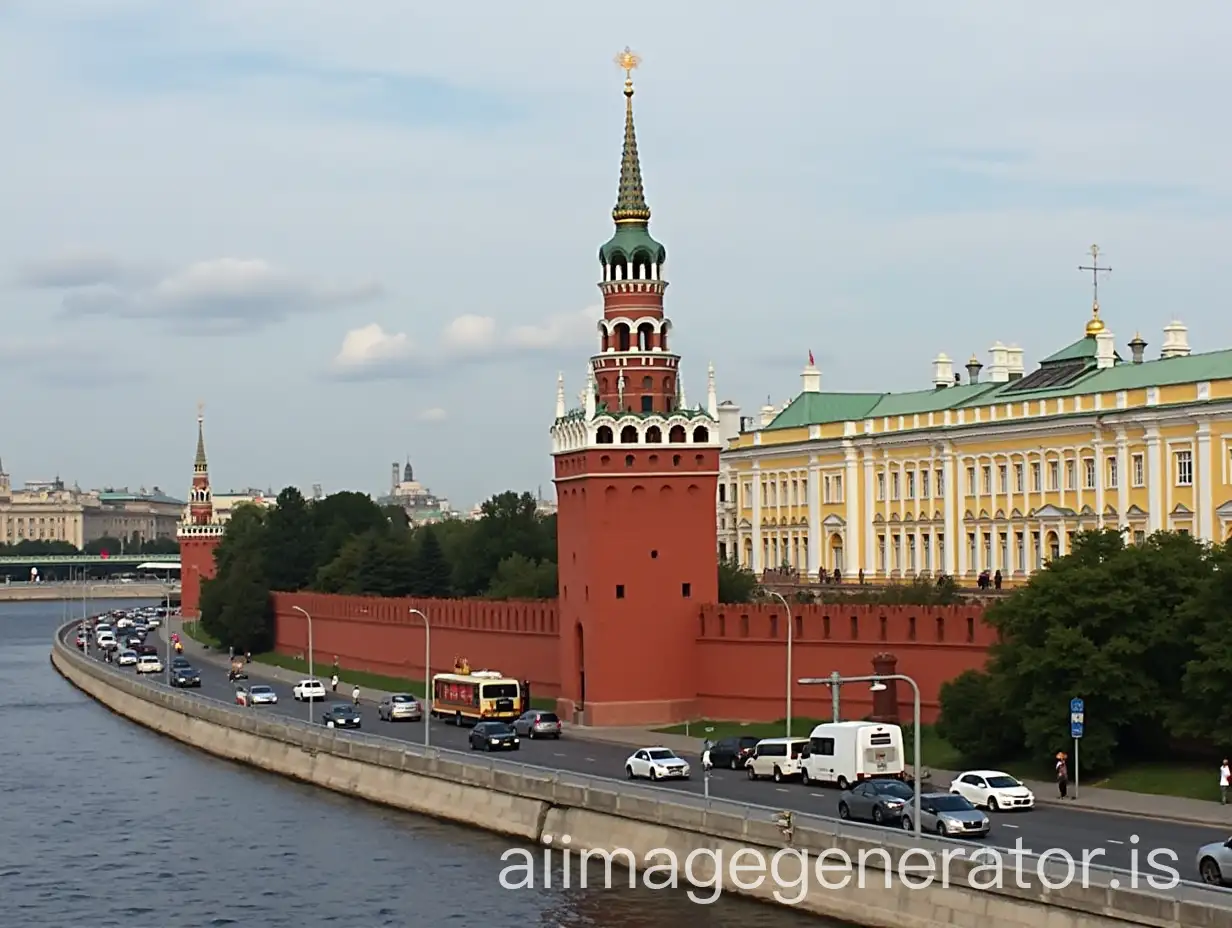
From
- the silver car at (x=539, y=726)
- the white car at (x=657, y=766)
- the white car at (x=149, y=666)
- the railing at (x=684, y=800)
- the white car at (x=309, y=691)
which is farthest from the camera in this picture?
the white car at (x=149, y=666)

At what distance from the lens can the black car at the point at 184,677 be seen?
102 m

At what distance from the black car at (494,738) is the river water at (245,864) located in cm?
473

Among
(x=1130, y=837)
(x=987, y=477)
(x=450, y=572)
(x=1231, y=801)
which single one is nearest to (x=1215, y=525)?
(x=987, y=477)

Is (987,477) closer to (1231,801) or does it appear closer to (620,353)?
(620,353)

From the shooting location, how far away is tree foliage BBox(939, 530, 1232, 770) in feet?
173

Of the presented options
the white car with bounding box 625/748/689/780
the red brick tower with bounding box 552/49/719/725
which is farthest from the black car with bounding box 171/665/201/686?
the white car with bounding box 625/748/689/780

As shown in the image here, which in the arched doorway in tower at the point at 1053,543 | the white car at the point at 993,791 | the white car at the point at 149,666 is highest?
the arched doorway in tower at the point at 1053,543

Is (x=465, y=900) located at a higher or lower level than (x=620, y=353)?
lower

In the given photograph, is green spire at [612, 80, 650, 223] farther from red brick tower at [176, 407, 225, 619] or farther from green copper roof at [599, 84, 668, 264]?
red brick tower at [176, 407, 225, 619]

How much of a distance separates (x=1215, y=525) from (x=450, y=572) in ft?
199

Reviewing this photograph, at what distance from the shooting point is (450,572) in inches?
5226

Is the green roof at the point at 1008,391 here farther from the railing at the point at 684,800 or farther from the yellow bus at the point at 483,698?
the railing at the point at 684,800

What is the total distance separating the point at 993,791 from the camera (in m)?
47.6

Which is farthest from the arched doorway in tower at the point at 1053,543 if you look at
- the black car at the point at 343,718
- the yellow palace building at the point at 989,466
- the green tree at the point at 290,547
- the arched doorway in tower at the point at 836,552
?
the green tree at the point at 290,547
